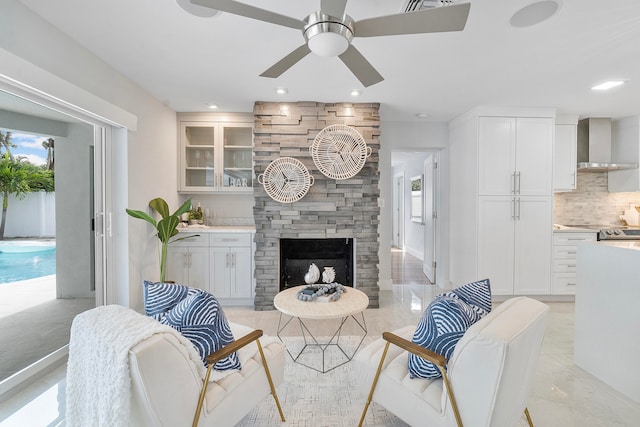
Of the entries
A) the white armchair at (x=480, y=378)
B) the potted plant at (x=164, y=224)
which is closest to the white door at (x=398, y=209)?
the potted plant at (x=164, y=224)

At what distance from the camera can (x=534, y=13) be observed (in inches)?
69.2

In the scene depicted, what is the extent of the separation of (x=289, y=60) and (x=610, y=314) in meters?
2.74

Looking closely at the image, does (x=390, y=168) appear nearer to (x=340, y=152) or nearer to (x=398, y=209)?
(x=340, y=152)

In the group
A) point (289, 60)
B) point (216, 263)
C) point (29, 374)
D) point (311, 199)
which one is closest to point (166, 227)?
point (216, 263)

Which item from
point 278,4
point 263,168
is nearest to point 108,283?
point 263,168

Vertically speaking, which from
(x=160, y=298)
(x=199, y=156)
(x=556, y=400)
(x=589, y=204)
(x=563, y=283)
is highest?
(x=199, y=156)

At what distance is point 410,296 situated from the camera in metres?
3.90

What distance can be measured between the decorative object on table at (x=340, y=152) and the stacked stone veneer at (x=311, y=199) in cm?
11

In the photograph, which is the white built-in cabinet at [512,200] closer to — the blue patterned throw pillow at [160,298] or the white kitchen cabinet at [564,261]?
the white kitchen cabinet at [564,261]

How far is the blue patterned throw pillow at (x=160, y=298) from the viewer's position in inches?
56.7

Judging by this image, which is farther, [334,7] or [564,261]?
[564,261]

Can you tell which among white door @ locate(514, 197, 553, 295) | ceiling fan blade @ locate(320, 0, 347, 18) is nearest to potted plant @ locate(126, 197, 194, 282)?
ceiling fan blade @ locate(320, 0, 347, 18)

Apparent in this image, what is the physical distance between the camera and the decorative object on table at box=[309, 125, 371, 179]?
3.24 meters

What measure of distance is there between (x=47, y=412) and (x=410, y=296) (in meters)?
3.60
